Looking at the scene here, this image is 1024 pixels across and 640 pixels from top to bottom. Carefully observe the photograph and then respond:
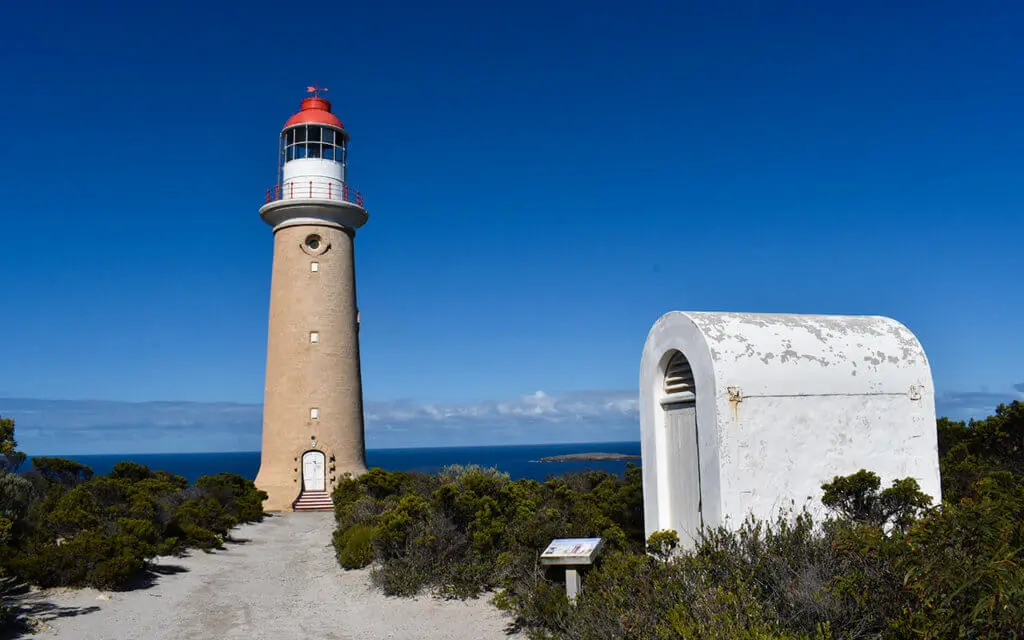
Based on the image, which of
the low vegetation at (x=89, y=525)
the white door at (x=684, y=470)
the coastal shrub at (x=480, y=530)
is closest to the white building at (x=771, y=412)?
the white door at (x=684, y=470)

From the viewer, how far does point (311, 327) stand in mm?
23766

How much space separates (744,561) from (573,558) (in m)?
1.96

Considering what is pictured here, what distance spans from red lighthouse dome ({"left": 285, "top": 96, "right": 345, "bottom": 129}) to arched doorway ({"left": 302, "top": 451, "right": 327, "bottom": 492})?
10.3m

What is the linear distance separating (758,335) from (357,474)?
1782 centimetres

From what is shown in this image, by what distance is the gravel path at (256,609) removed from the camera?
943cm

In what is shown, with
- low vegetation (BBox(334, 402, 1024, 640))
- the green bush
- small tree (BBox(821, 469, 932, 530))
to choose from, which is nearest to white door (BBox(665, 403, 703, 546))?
low vegetation (BBox(334, 402, 1024, 640))

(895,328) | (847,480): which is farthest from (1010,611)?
(895,328)

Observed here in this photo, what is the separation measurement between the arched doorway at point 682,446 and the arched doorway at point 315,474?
16617mm

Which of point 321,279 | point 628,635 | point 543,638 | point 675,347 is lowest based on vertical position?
point 543,638

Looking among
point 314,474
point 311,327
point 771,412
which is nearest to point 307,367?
point 311,327

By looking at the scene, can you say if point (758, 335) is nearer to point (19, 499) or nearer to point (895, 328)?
point (895, 328)

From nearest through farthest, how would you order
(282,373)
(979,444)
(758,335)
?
(758,335), (979,444), (282,373)

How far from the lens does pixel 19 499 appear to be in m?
12.0

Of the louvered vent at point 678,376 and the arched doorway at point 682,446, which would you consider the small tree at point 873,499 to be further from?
the louvered vent at point 678,376
